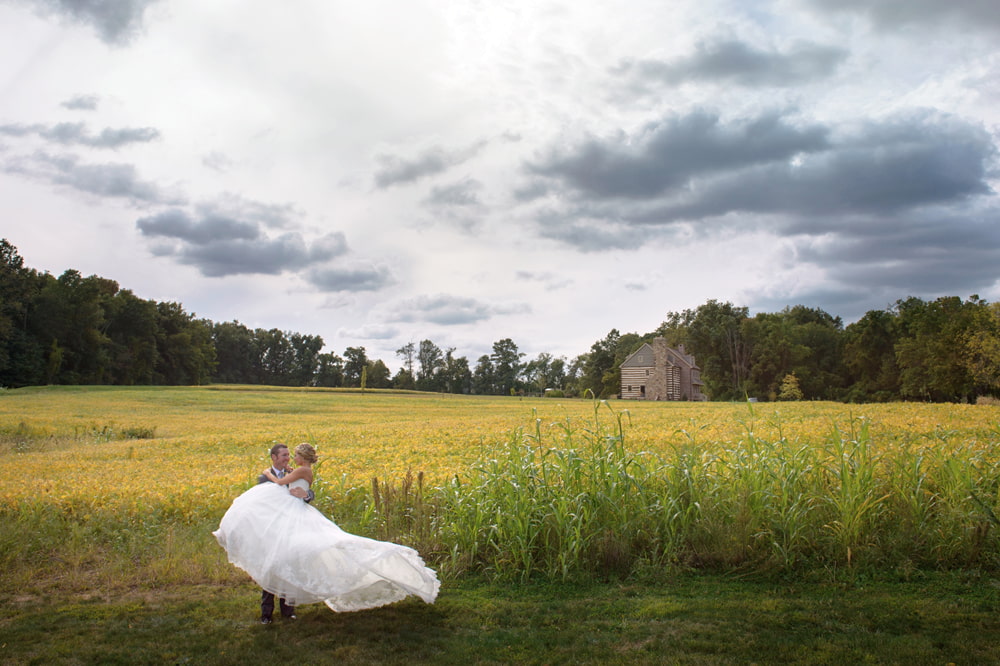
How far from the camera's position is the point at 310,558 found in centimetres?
520

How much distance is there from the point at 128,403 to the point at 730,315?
55.6m

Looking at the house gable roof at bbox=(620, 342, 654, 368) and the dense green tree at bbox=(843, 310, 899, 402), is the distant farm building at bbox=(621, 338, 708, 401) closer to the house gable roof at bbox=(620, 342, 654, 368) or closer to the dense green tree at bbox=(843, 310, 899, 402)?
the house gable roof at bbox=(620, 342, 654, 368)

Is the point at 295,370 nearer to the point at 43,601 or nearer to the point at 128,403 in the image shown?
the point at 128,403

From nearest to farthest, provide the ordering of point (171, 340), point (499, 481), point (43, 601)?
1. point (43, 601)
2. point (499, 481)
3. point (171, 340)

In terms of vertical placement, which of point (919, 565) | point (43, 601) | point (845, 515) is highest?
point (845, 515)

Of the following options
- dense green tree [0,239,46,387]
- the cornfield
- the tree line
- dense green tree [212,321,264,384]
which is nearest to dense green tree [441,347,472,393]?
the tree line

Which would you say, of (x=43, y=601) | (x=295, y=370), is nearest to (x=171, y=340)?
(x=295, y=370)

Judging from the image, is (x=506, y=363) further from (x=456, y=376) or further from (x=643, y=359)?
(x=643, y=359)

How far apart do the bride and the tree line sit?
4348 cm

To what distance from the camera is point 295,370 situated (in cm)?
9994

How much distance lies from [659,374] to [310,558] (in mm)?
65520

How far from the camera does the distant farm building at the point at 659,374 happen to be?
6756 cm

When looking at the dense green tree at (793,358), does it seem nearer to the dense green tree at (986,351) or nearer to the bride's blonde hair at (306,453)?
the dense green tree at (986,351)

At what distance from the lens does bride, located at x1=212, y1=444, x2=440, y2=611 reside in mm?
5180
